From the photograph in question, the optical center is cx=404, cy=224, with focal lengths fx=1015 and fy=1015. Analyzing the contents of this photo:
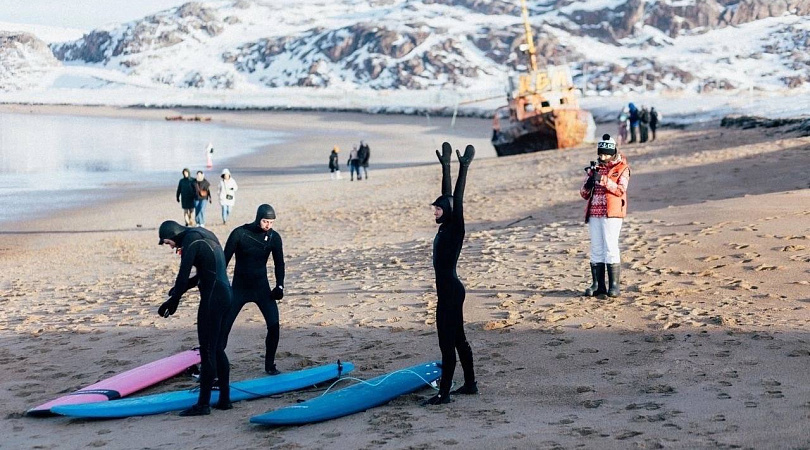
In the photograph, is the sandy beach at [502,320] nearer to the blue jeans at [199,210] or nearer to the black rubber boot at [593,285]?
the black rubber boot at [593,285]

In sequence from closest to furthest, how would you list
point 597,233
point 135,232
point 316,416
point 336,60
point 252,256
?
1. point 316,416
2. point 252,256
3. point 597,233
4. point 135,232
5. point 336,60

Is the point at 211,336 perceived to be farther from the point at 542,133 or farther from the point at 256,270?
the point at 542,133

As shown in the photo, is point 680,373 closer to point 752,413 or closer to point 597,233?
point 752,413

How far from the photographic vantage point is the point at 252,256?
9.41 metres

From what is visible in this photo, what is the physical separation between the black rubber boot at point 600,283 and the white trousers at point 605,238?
13 cm

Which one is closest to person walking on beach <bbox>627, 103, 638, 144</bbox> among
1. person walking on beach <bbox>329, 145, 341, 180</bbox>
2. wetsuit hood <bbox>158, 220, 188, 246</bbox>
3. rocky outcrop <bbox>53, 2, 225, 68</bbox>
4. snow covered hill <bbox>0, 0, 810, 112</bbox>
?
person walking on beach <bbox>329, 145, 341, 180</bbox>

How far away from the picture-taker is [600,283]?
37.5 feet

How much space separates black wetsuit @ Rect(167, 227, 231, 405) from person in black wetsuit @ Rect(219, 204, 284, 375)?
32.4 inches

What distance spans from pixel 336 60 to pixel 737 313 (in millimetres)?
135394

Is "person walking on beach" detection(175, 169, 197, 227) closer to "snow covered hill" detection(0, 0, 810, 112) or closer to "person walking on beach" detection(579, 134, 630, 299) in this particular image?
"person walking on beach" detection(579, 134, 630, 299)

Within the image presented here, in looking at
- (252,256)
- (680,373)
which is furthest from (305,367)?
(680,373)

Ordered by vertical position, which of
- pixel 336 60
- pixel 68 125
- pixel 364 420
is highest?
pixel 336 60

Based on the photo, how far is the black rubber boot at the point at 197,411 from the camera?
8.40 m

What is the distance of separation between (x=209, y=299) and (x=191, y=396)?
0.96 metres
